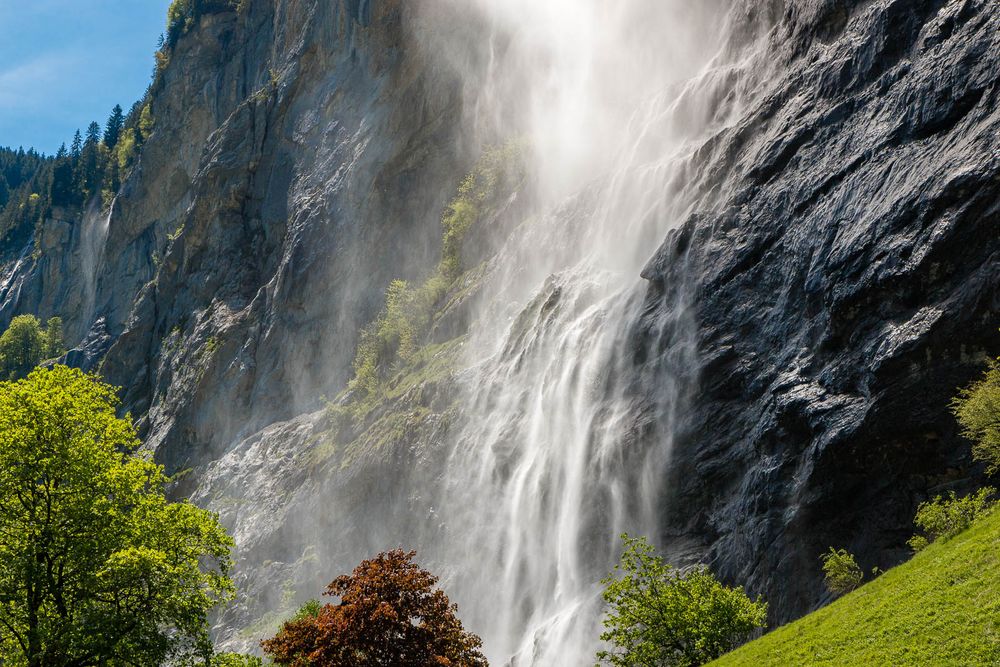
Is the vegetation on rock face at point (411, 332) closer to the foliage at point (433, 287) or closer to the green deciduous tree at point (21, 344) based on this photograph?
the foliage at point (433, 287)

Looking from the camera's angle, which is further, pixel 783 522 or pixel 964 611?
pixel 783 522

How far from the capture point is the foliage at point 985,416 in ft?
74.8

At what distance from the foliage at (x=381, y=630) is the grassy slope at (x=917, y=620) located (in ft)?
21.3

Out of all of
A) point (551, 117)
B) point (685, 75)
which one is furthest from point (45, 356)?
point (685, 75)

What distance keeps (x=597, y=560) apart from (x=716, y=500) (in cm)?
580

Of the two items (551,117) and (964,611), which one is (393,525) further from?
(964,611)

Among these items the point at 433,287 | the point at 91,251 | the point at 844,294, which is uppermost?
the point at 91,251

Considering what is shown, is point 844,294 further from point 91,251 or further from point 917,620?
point 91,251

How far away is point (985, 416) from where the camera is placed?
2303cm

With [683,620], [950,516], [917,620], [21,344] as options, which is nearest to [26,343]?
[21,344]

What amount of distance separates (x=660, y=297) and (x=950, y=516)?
15.7 meters

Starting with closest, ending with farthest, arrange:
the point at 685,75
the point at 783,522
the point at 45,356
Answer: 1. the point at 783,522
2. the point at 685,75
3. the point at 45,356

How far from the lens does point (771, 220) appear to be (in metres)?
33.1

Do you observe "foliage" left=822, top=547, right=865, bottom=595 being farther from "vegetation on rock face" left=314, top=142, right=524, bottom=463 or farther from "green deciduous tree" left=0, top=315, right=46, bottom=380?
"green deciduous tree" left=0, top=315, right=46, bottom=380
